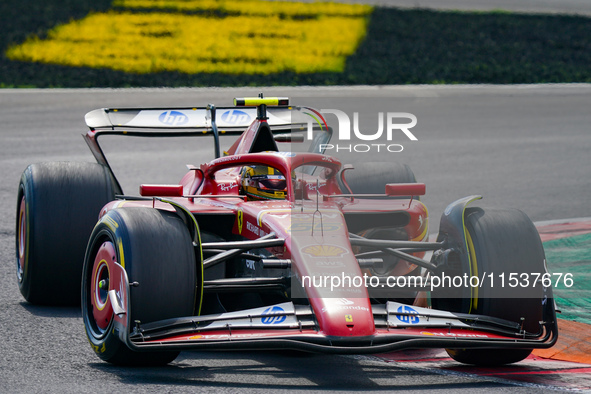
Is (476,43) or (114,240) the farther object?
(476,43)

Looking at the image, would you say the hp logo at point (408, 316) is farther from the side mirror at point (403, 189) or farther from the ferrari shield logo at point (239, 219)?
the ferrari shield logo at point (239, 219)

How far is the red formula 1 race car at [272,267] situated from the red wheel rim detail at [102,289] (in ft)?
0.04

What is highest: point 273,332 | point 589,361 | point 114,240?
point 114,240

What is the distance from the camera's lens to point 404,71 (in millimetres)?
20062

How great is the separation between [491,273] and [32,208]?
3287mm

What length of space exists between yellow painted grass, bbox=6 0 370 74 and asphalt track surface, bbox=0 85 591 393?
271 cm

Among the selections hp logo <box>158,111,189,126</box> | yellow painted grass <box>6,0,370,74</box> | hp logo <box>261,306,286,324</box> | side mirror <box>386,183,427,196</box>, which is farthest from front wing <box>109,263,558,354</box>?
yellow painted grass <box>6,0,370,74</box>

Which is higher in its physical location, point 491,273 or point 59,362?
point 491,273

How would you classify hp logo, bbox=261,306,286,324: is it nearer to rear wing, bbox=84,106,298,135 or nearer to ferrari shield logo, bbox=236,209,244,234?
ferrari shield logo, bbox=236,209,244,234

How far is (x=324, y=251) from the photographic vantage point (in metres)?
5.91

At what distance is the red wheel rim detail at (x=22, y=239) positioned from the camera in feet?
24.5

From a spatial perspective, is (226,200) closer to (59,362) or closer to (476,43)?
(59,362)

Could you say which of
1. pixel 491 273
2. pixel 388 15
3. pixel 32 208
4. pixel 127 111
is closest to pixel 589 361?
pixel 491 273

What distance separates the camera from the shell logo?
587cm
